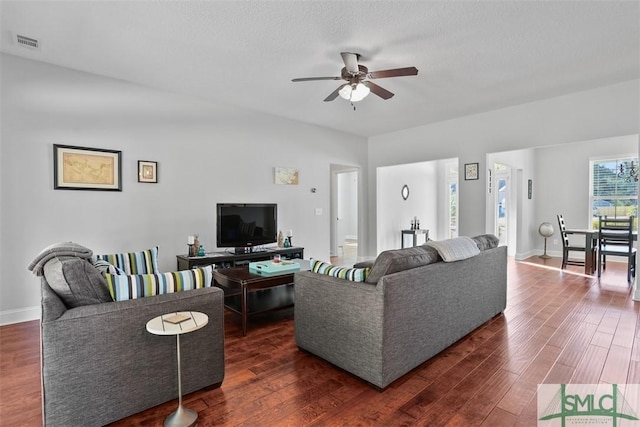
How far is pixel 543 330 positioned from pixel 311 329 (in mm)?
2255

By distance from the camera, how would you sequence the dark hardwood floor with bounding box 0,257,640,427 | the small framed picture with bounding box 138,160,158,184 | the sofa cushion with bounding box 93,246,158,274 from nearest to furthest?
1. the dark hardwood floor with bounding box 0,257,640,427
2. the sofa cushion with bounding box 93,246,158,274
3. the small framed picture with bounding box 138,160,158,184

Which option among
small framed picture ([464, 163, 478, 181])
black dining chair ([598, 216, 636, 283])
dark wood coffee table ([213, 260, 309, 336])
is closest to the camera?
dark wood coffee table ([213, 260, 309, 336])

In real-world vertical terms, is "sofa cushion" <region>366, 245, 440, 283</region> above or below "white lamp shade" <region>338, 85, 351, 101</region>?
below

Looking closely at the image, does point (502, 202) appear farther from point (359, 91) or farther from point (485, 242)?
point (359, 91)

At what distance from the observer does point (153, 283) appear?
6.30 feet

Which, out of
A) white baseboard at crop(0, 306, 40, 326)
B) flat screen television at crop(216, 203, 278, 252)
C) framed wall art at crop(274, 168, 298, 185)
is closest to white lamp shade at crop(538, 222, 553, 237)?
framed wall art at crop(274, 168, 298, 185)

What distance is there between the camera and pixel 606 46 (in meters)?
2.96

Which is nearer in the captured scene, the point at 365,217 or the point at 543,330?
the point at 543,330

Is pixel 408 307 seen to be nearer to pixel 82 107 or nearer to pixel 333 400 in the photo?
pixel 333 400

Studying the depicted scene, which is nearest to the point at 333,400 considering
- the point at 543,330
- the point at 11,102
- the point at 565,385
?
the point at 565,385

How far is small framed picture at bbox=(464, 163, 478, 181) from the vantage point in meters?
5.26

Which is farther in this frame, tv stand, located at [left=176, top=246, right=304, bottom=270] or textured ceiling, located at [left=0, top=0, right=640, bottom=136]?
tv stand, located at [left=176, top=246, right=304, bottom=270]

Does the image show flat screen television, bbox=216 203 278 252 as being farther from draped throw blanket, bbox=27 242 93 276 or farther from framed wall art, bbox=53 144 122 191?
draped throw blanket, bbox=27 242 93 276

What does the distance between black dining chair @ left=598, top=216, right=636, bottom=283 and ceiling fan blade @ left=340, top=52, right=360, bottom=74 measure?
4.72 meters
